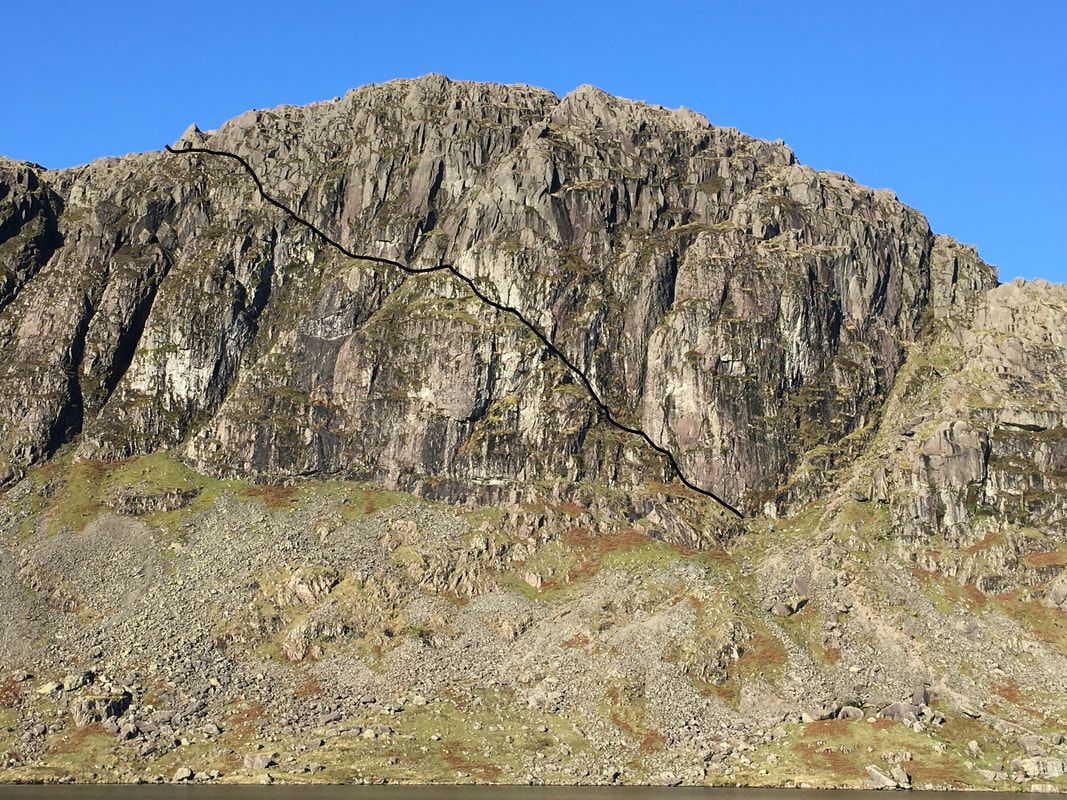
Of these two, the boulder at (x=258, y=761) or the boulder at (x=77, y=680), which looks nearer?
the boulder at (x=258, y=761)

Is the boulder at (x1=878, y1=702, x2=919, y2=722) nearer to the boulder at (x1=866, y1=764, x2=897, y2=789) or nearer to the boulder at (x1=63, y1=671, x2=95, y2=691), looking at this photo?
the boulder at (x1=866, y1=764, x2=897, y2=789)

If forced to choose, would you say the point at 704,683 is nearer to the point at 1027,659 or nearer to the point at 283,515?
the point at 1027,659

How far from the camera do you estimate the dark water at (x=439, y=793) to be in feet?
363

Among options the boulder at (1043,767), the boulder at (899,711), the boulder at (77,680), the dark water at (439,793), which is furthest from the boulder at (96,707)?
the boulder at (1043,767)

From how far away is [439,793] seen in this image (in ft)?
385

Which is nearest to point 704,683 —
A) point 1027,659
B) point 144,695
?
point 1027,659

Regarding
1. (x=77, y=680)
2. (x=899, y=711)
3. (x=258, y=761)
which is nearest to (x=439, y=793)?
(x=258, y=761)

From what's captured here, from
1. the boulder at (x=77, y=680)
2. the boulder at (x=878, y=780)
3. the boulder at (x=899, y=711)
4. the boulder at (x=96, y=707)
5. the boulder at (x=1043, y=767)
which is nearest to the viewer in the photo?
the boulder at (x=878, y=780)

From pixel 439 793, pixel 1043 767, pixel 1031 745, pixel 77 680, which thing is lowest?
pixel 439 793

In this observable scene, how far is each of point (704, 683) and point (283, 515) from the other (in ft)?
257

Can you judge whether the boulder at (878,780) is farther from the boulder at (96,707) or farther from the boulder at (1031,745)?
the boulder at (96,707)

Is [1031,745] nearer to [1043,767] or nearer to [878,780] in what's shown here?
[1043,767]

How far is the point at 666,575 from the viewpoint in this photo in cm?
17450

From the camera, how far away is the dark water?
110500 mm
